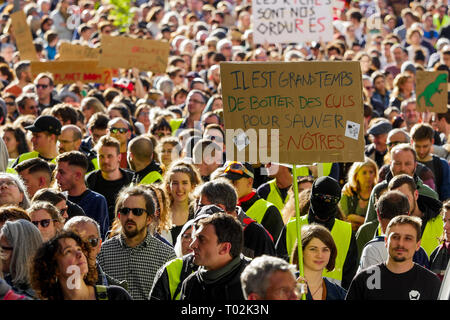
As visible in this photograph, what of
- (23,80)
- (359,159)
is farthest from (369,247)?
(23,80)

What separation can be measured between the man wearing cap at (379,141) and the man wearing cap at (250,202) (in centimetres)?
322

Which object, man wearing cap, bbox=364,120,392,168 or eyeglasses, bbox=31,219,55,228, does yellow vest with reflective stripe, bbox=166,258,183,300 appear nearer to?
eyeglasses, bbox=31,219,55,228

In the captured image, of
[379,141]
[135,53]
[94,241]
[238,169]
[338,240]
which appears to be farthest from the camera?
[135,53]

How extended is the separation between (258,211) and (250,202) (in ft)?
0.53

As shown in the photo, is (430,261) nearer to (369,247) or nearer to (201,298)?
(369,247)

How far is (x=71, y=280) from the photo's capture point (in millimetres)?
4926

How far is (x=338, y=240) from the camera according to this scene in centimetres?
704

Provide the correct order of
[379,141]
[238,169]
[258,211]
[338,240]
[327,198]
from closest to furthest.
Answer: [338,240], [327,198], [258,211], [238,169], [379,141]

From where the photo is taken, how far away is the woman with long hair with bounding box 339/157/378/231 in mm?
8734

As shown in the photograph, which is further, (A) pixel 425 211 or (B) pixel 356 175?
(B) pixel 356 175

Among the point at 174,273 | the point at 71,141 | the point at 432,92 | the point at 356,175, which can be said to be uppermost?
the point at 432,92

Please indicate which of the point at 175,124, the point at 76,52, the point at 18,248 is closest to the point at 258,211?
the point at 18,248

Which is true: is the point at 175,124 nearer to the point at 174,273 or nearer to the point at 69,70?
the point at 69,70

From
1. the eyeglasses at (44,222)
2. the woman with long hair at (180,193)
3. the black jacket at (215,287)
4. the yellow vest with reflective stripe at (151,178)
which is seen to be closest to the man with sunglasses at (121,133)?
the yellow vest with reflective stripe at (151,178)
